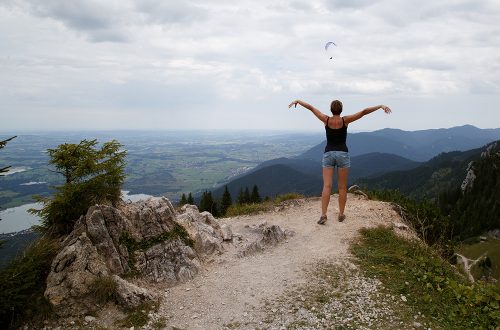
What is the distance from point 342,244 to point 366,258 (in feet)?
4.08

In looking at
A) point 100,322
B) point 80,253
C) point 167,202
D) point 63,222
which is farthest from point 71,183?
point 100,322

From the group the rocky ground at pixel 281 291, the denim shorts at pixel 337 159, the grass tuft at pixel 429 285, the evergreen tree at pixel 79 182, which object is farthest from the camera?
the denim shorts at pixel 337 159

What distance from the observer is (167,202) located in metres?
13.4

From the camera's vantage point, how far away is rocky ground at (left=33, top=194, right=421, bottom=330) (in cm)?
794

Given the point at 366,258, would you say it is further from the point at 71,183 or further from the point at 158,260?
the point at 71,183

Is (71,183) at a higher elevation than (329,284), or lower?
higher

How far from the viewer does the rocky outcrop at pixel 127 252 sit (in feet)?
29.2

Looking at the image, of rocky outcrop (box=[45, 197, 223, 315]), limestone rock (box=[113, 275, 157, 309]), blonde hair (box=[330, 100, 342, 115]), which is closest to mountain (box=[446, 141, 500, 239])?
blonde hair (box=[330, 100, 342, 115])

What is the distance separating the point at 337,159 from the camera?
40.7 ft

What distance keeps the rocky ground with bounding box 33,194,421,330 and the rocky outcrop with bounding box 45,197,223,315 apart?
1.49 feet

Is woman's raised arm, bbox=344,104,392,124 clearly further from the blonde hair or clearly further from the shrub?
the shrub

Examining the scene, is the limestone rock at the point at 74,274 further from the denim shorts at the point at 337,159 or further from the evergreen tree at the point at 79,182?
the denim shorts at the point at 337,159

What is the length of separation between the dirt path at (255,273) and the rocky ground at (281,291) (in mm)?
25

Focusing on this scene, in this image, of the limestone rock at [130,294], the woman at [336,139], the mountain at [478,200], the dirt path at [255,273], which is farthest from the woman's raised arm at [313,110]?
the mountain at [478,200]
